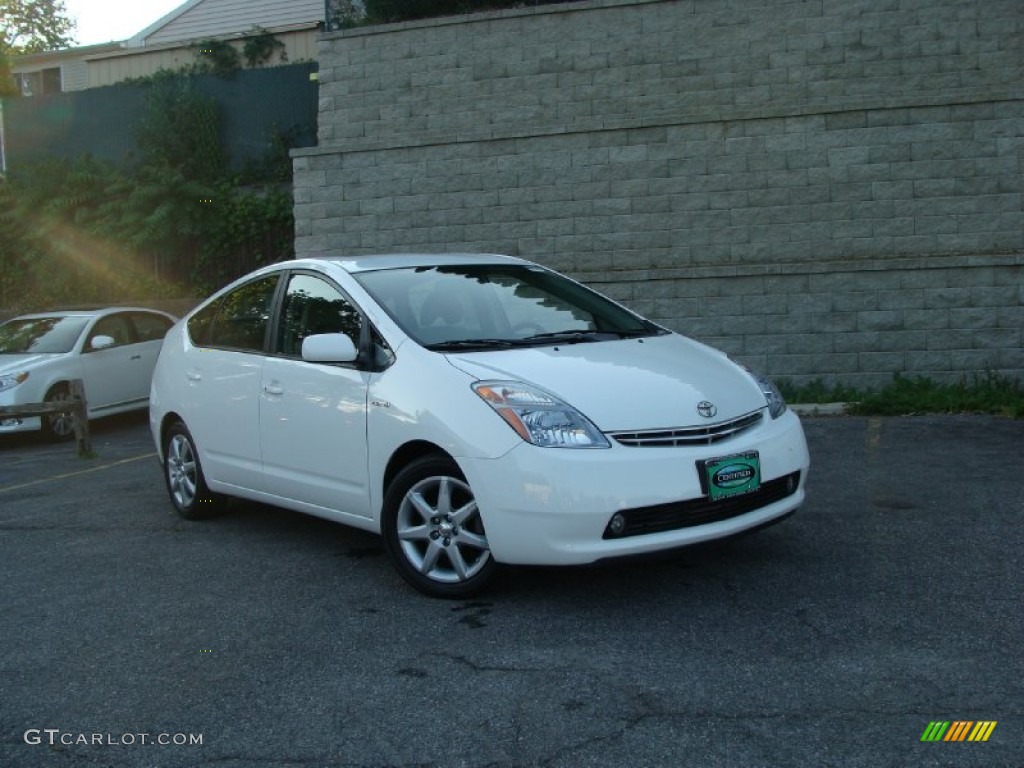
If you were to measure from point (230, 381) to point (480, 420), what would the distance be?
7.77 ft

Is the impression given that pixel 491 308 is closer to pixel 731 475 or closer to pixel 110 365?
pixel 731 475

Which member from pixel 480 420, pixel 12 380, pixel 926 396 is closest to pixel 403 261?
pixel 480 420

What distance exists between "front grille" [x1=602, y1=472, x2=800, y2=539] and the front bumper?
0.02 metres

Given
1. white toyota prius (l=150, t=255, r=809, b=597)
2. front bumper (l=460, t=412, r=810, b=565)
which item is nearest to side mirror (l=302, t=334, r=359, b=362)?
white toyota prius (l=150, t=255, r=809, b=597)

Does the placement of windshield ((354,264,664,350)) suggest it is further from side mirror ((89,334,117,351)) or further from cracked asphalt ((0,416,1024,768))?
side mirror ((89,334,117,351))

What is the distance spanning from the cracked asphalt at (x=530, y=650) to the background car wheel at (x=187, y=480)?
0.80 ft

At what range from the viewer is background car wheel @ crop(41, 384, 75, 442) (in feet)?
39.8

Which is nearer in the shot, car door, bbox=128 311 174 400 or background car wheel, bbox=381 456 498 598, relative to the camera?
background car wheel, bbox=381 456 498 598

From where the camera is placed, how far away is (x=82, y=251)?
17578 millimetres

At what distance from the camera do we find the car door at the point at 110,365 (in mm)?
12602

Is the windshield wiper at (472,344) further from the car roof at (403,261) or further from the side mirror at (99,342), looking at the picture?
the side mirror at (99,342)

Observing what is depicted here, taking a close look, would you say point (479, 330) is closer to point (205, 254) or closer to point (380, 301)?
point (380, 301)

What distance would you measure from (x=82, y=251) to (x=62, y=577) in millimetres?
12721

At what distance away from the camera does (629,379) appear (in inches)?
201
